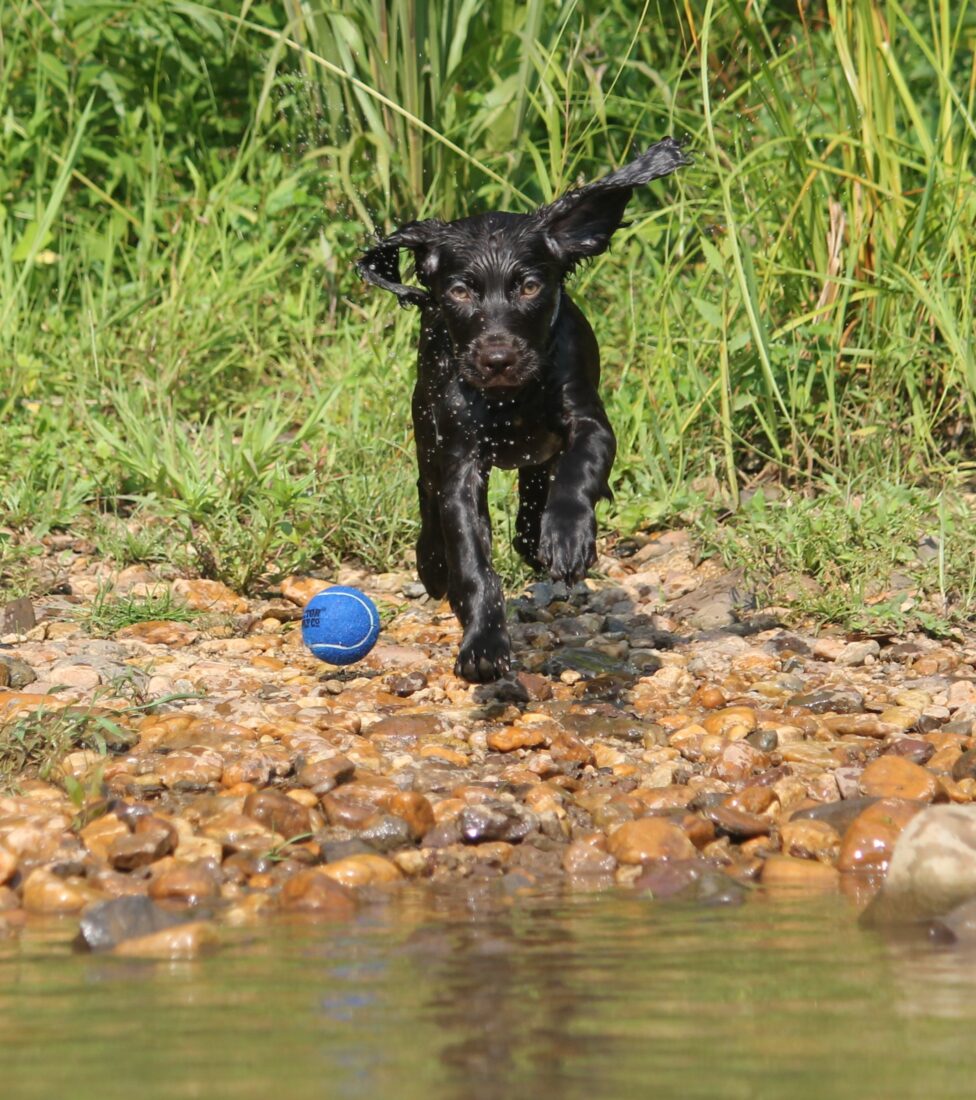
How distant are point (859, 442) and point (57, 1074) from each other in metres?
4.53

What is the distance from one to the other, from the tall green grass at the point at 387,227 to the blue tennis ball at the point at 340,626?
83cm

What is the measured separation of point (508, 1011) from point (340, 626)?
2368 mm

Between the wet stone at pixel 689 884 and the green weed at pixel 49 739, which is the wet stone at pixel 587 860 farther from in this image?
the green weed at pixel 49 739

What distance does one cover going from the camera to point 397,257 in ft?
17.0

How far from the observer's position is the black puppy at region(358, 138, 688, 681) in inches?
173

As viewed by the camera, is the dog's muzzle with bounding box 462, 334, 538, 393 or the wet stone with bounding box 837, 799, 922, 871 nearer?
the wet stone with bounding box 837, 799, 922, 871

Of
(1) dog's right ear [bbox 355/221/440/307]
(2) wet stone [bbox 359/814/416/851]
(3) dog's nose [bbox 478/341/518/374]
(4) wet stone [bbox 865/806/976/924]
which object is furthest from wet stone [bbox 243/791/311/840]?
(1) dog's right ear [bbox 355/221/440/307]

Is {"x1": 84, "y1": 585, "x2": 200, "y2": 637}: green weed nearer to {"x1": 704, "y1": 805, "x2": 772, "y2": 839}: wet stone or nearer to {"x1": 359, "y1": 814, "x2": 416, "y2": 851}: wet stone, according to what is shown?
{"x1": 359, "y1": 814, "x2": 416, "y2": 851}: wet stone

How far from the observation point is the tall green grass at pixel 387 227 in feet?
20.1

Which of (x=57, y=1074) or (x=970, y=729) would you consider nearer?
(x=57, y=1074)

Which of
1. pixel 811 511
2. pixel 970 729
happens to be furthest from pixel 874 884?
pixel 811 511

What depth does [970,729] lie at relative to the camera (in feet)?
14.0

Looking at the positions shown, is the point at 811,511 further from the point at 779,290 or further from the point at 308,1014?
the point at 308,1014

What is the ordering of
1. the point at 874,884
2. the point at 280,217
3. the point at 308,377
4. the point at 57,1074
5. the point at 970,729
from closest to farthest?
the point at 57,1074 → the point at 874,884 → the point at 970,729 → the point at 308,377 → the point at 280,217
